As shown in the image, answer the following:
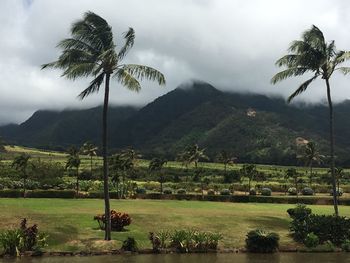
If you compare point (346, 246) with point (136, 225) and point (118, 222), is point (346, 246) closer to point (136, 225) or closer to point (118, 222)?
point (136, 225)

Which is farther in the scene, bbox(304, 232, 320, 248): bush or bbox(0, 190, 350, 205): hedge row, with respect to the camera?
bbox(0, 190, 350, 205): hedge row

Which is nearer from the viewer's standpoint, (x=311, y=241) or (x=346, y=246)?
(x=346, y=246)

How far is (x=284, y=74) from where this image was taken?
154 feet

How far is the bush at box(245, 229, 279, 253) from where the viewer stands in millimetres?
35125

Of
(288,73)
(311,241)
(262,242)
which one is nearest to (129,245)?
(262,242)

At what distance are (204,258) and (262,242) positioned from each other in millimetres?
5553

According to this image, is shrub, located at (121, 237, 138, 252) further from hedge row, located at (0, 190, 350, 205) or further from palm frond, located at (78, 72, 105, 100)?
hedge row, located at (0, 190, 350, 205)

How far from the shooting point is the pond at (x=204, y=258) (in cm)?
2984

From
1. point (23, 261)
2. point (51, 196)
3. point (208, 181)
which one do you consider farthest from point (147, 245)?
point (208, 181)

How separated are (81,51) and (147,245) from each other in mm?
14395

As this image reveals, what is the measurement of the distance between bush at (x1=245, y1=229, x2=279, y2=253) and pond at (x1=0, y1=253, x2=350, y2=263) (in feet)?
4.40

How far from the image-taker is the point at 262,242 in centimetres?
3516

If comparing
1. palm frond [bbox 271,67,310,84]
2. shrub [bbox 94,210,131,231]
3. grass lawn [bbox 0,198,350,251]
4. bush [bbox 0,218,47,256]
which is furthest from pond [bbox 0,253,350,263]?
palm frond [bbox 271,67,310,84]

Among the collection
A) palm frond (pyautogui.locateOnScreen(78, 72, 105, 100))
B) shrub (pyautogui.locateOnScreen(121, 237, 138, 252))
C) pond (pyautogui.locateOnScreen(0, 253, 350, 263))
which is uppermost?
palm frond (pyautogui.locateOnScreen(78, 72, 105, 100))
